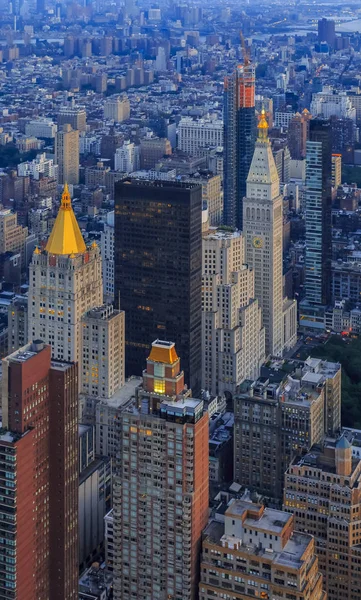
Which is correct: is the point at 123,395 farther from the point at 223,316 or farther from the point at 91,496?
the point at 223,316

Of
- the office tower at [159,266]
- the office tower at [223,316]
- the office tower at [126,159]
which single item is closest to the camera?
the office tower at [159,266]

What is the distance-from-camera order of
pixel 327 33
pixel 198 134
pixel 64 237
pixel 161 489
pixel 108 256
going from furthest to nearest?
pixel 327 33 < pixel 198 134 < pixel 108 256 < pixel 64 237 < pixel 161 489

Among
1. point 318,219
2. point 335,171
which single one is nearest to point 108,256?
point 318,219

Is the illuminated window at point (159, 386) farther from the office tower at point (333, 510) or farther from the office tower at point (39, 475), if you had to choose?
the office tower at point (333, 510)

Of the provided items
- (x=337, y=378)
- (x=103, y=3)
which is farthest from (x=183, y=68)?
(x=337, y=378)

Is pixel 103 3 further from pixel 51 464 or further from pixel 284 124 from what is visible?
pixel 51 464

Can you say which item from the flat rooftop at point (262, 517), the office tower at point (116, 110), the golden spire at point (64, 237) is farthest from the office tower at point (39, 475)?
the office tower at point (116, 110)

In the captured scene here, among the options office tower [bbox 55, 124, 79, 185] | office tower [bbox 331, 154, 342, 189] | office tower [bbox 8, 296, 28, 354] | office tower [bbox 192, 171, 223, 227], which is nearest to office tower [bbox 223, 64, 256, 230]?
office tower [bbox 192, 171, 223, 227]
